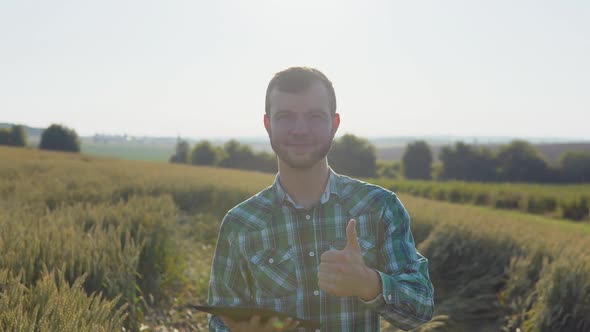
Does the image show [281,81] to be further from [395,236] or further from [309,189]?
[395,236]

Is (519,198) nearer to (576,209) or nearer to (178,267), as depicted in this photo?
(576,209)

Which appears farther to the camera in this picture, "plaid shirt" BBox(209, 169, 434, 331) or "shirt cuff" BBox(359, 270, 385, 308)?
"plaid shirt" BBox(209, 169, 434, 331)

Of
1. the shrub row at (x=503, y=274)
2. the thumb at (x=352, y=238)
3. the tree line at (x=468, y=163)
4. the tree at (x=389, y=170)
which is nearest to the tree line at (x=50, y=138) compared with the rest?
the tree line at (x=468, y=163)

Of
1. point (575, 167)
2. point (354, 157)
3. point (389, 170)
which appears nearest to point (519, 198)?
point (354, 157)

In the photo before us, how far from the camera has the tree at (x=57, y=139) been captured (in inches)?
2741

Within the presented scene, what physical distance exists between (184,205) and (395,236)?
41.6ft

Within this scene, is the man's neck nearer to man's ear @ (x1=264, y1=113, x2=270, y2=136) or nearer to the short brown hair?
man's ear @ (x1=264, y1=113, x2=270, y2=136)

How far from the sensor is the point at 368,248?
1.89m

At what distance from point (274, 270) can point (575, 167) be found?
61086 mm

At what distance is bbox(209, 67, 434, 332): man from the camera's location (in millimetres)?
1815

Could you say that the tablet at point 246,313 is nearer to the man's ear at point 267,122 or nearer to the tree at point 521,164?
the man's ear at point 267,122

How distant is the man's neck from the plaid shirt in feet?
0.10

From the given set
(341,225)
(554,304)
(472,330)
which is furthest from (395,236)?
(472,330)

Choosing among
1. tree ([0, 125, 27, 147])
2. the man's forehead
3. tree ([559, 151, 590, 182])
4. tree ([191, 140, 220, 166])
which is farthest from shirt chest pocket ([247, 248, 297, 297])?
tree ([0, 125, 27, 147])
